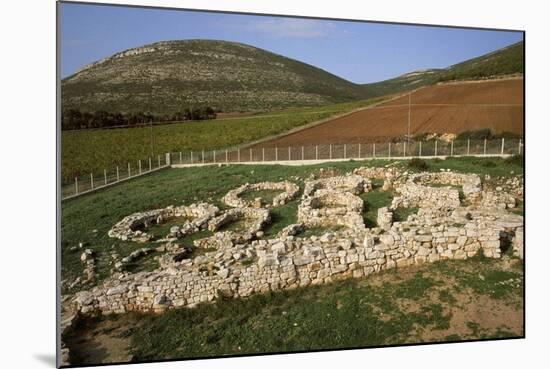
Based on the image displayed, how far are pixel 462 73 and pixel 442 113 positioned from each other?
0.91 meters

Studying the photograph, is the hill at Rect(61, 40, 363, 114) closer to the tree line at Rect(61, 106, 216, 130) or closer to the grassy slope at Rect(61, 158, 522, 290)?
the tree line at Rect(61, 106, 216, 130)

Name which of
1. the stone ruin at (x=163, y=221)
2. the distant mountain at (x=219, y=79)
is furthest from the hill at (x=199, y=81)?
the stone ruin at (x=163, y=221)

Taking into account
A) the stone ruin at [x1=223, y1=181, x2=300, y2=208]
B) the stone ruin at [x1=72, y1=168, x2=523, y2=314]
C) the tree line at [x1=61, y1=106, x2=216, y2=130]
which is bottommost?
the stone ruin at [x1=72, y1=168, x2=523, y2=314]

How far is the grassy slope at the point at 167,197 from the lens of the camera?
7.05m

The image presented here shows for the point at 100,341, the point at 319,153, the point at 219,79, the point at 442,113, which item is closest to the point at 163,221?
the point at 100,341

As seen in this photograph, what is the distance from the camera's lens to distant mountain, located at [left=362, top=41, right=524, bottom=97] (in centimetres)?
821

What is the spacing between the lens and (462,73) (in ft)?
27.9

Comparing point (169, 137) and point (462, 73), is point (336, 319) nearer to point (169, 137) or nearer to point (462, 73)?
point (169, 137)

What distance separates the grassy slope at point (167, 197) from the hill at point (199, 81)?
5.06ft

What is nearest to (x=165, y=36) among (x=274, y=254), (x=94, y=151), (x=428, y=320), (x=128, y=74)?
(x=128, y=74)

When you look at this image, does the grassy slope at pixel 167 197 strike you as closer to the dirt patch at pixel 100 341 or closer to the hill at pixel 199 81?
the dirt patch at pixel 100 341

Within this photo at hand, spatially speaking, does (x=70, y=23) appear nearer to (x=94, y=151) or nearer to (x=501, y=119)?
(x=94, y=151)

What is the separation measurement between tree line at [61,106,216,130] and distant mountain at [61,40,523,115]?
8 cm

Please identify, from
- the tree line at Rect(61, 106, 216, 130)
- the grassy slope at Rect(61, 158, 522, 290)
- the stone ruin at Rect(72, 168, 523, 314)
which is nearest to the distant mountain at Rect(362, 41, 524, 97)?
the grassy slope at Rect(61, 158, 522, 290)
